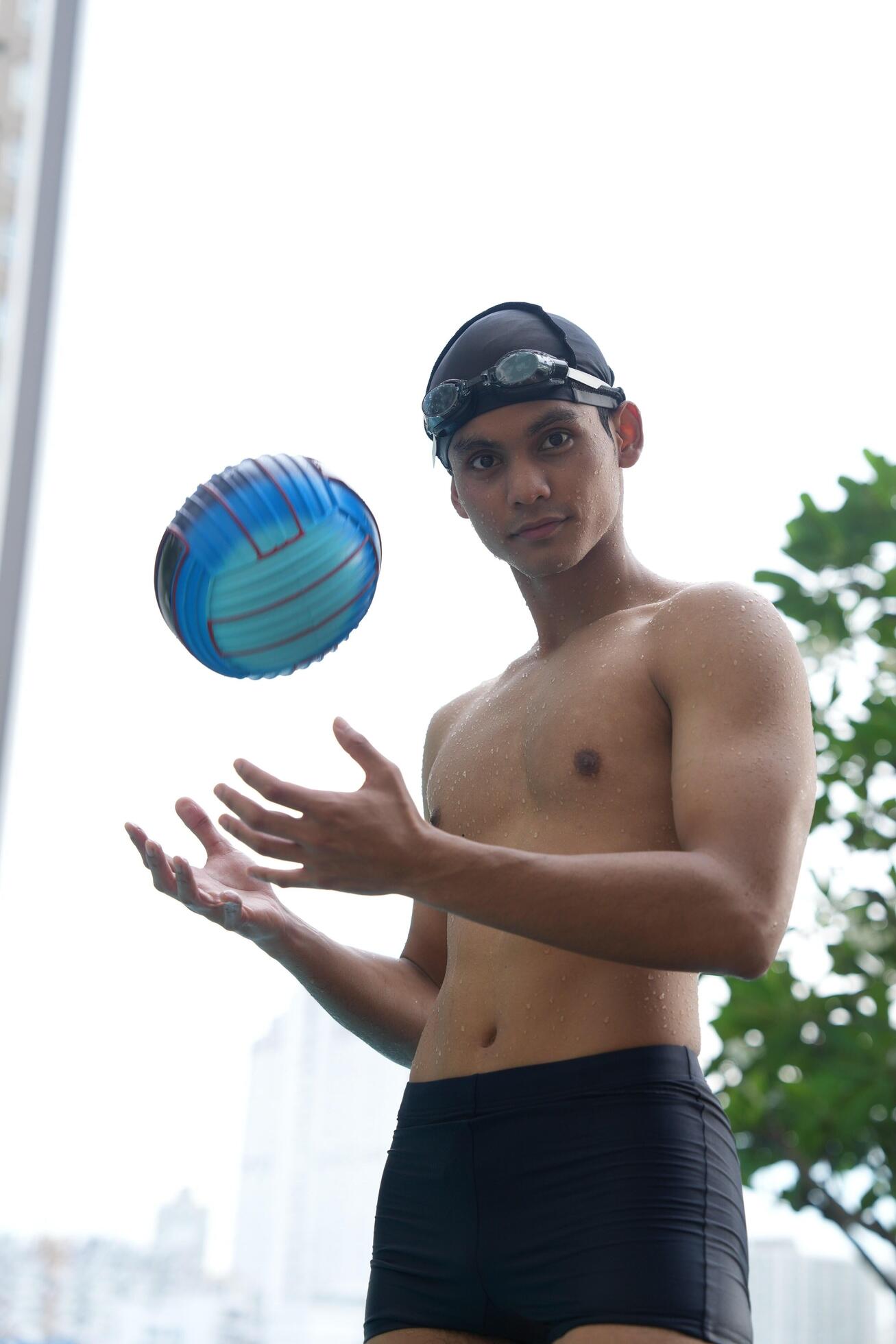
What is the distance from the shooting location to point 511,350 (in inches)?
45.6

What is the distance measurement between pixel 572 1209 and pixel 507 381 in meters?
0.65

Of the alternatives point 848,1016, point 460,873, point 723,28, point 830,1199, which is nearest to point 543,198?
point 723,28

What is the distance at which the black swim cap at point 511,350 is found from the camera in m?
1.13

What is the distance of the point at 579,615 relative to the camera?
1214 mm

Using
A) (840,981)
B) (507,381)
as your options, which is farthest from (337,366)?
(507,381)

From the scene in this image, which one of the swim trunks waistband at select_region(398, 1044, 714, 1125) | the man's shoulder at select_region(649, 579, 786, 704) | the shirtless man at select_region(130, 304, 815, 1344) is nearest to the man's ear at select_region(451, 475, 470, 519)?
the shirtless man at select_region(130, 304, 815, 1344)

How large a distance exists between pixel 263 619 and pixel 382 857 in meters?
0.33

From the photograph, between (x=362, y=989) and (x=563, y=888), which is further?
(x=362, y=989)

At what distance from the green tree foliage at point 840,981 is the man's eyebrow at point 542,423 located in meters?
1.10

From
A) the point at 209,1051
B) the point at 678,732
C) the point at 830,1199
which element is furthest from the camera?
the point at 209,1051

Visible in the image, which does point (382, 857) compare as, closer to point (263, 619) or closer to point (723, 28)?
point (263, 619)

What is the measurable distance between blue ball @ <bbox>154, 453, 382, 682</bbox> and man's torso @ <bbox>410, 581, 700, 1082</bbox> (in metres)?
0.18

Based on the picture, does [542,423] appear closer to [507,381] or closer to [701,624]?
[507,381]

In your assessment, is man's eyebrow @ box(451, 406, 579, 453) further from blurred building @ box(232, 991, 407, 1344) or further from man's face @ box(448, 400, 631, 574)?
blurred building @ box(232, 991, 407, 1344)
